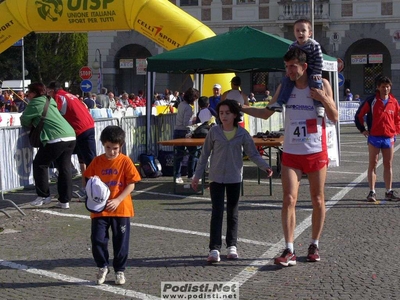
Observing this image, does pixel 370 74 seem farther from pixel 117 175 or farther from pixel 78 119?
pixel 117 175

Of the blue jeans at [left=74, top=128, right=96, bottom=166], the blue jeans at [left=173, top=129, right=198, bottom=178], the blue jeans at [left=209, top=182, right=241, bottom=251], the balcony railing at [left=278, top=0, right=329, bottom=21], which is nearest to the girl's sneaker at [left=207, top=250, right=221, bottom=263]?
the blue jeans at [left=209, top=182, right=241, bottom=251]

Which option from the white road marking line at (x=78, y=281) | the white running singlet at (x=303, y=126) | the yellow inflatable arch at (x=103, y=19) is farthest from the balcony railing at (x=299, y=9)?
the white road marking line at (x=78, y=281)

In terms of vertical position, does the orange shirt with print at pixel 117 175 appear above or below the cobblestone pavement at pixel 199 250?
above

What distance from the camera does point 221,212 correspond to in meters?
7.80

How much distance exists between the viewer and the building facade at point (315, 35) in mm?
44188

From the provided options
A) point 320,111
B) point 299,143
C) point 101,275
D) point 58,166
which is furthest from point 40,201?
point 320,111

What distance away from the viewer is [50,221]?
10.3 m

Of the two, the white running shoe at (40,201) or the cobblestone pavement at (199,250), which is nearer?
the cobblestone pavement at (199,250)

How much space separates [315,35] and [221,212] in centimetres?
3862

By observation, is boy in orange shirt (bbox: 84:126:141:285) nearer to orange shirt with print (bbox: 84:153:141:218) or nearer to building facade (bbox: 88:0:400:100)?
orange shirt with print (bbox: 84:153:141:218)

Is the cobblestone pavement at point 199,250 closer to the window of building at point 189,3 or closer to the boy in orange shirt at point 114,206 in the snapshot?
the boy in orange shirt at point 114,206

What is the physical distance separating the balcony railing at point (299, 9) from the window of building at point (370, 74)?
465cm

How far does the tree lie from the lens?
56.0m

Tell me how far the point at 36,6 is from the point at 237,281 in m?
11.5
